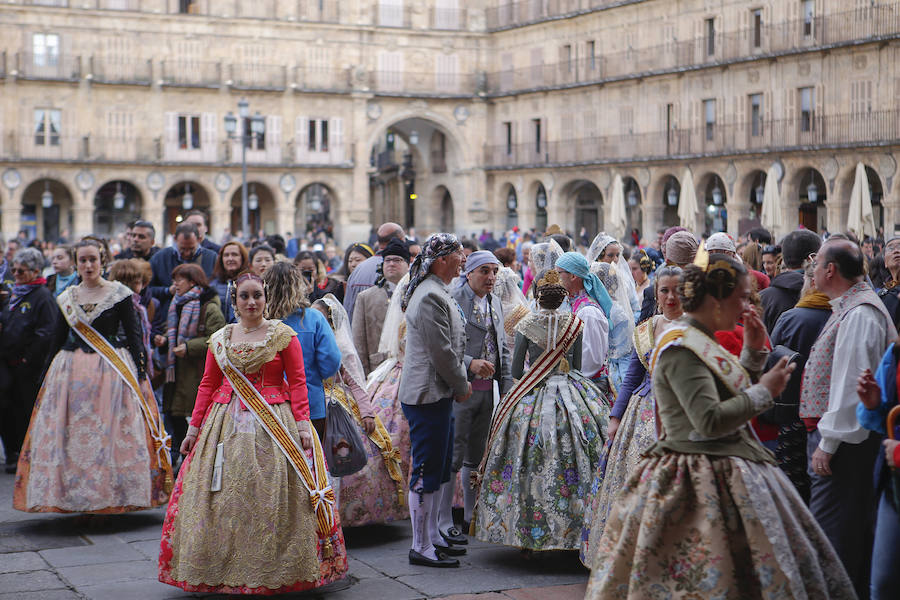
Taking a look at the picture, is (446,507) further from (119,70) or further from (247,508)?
(119,70)

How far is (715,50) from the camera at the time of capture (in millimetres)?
35375

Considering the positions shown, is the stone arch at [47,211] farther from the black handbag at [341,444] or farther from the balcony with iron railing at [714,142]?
the black handbag at [341,444]

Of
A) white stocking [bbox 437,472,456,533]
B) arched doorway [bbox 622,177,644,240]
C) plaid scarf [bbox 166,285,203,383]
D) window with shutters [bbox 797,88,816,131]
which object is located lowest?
white stocking [bbox 437,472,456,533]

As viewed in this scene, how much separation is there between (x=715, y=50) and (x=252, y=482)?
106ft

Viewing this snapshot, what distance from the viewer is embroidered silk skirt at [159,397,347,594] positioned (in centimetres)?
569

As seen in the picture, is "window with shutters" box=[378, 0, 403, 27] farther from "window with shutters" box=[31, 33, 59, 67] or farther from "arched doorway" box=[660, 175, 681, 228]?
"arched doorway" box=[660, 175, 681, 228]

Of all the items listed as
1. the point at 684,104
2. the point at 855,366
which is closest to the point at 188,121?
the point at 684,104

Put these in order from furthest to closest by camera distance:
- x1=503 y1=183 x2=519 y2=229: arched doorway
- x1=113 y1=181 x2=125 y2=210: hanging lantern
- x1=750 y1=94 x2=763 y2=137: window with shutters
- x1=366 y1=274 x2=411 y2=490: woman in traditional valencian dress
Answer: x1=503 y1=183 x2=519 y2=229: arched doorway → x1=113 y1=181 x2=125 y2=210: hanging lantern → x1=750 y1=94 x2=763 y2=137: window with shutters → x1=366 y1=274 x2=411 y2=490: woman in traditional valencian dress

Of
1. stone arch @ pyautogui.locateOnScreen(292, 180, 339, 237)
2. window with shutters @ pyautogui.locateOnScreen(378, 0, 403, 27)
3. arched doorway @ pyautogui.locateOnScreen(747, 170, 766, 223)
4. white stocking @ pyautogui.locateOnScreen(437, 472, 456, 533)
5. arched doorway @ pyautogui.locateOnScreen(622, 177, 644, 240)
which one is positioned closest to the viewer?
white stocking @ pyautogui.locateOnScreen(437, 472, 456, 533)

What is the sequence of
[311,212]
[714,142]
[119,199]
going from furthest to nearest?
1. [311,212]
2. [119,199]
3. [714,142]

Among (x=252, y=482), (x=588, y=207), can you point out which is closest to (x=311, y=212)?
(x=588, y=207)

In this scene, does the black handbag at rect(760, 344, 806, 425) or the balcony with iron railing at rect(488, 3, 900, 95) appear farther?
the balcony with iron railing at rect(488, 3, 900, 95)

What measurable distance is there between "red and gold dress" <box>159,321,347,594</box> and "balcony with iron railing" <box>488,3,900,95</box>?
27817 mm

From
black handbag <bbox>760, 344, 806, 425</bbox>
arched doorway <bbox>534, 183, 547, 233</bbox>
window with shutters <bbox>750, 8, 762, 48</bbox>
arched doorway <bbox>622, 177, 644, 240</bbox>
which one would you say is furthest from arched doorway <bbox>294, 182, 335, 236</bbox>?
black handbag <bbox>760, 344, 806, 425</bbox>
